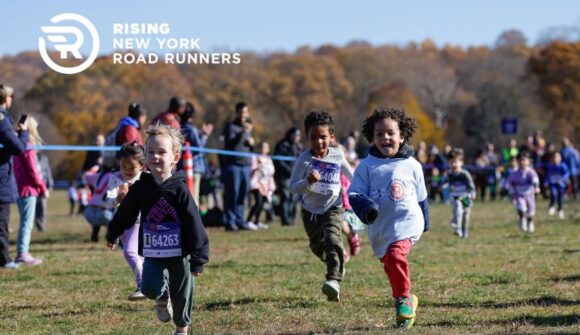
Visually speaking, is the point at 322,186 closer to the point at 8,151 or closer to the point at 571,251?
the point at 8,151

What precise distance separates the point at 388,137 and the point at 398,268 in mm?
1026

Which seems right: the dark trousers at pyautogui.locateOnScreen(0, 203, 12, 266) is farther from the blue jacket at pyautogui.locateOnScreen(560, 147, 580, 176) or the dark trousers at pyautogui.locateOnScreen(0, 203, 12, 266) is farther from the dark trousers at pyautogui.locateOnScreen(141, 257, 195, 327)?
the blue jacket at pyautogui.locateOnScreen(560, 147, 580, 176)

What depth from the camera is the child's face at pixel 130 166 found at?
9461 millimetres

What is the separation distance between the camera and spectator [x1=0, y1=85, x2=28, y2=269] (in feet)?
37.7

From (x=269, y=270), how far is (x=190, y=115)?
477 cm

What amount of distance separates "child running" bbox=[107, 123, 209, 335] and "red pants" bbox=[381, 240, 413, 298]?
1.49 m

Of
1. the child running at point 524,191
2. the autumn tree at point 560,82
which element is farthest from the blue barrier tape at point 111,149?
the autumn tree at point 560,82

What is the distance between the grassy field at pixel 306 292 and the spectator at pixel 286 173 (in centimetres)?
477

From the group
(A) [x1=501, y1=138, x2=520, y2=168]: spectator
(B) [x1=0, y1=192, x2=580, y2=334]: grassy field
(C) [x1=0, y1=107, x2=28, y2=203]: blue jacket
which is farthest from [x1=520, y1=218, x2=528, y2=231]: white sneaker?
(A) [x1=501, y1=138, x2=520, y2=168]: spectator

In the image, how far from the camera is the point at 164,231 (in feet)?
Answer: 22.4

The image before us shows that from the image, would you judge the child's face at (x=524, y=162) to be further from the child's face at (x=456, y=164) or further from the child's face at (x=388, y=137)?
the child's face at (x=388, y=137)

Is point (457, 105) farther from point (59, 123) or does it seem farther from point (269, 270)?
point (269, 270)

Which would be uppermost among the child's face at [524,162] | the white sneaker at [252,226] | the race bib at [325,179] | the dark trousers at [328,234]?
the child's face at [524,162]

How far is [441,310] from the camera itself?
829 centimetres
